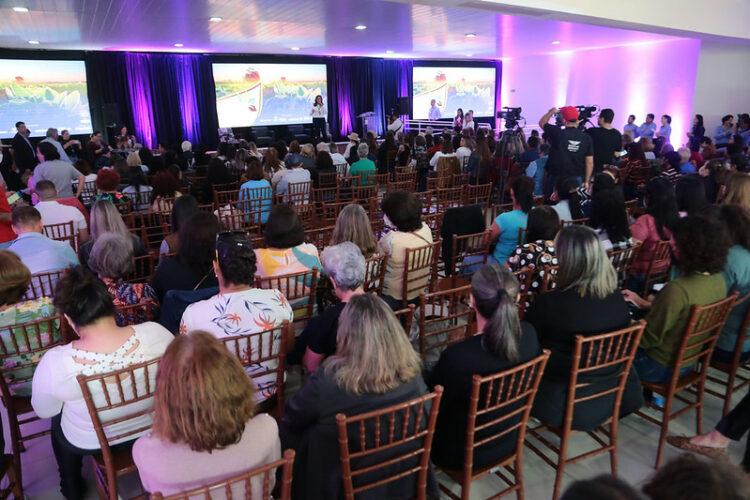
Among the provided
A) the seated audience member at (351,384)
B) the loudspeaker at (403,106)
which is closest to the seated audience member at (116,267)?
the seated audience member at (351,384)

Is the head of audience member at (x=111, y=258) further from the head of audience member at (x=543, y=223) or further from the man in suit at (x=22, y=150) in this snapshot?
the man in suit at (x=22, y=150)

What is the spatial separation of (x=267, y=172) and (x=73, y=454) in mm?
5280

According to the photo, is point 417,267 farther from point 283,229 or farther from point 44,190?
point 44,190

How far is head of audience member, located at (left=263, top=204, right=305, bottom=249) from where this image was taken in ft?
9.64

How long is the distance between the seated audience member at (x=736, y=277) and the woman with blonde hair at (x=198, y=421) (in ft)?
8.46

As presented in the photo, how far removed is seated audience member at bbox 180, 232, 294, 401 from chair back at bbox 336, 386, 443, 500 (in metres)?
0.73

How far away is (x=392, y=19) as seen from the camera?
791cm

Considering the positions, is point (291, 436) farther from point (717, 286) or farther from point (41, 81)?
point (41, 81)

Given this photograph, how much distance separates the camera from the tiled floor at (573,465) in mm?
2400

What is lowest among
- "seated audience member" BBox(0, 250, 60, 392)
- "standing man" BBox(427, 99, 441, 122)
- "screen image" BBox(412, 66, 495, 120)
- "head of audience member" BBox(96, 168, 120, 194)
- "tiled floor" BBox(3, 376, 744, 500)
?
"tiled floor" BBox(3, 376, 744, 500)

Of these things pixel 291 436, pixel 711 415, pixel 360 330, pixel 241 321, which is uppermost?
pixel 360 330

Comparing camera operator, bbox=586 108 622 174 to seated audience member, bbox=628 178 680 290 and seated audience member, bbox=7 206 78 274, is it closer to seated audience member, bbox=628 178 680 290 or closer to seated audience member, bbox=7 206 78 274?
seated audience member, bbox=628 178 680 290

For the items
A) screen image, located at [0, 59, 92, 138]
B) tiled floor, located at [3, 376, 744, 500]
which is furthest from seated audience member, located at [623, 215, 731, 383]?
screen image, located at [0, 59, 92, 138]

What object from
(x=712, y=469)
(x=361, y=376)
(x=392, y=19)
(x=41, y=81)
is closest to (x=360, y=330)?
(x=361, y=376)
